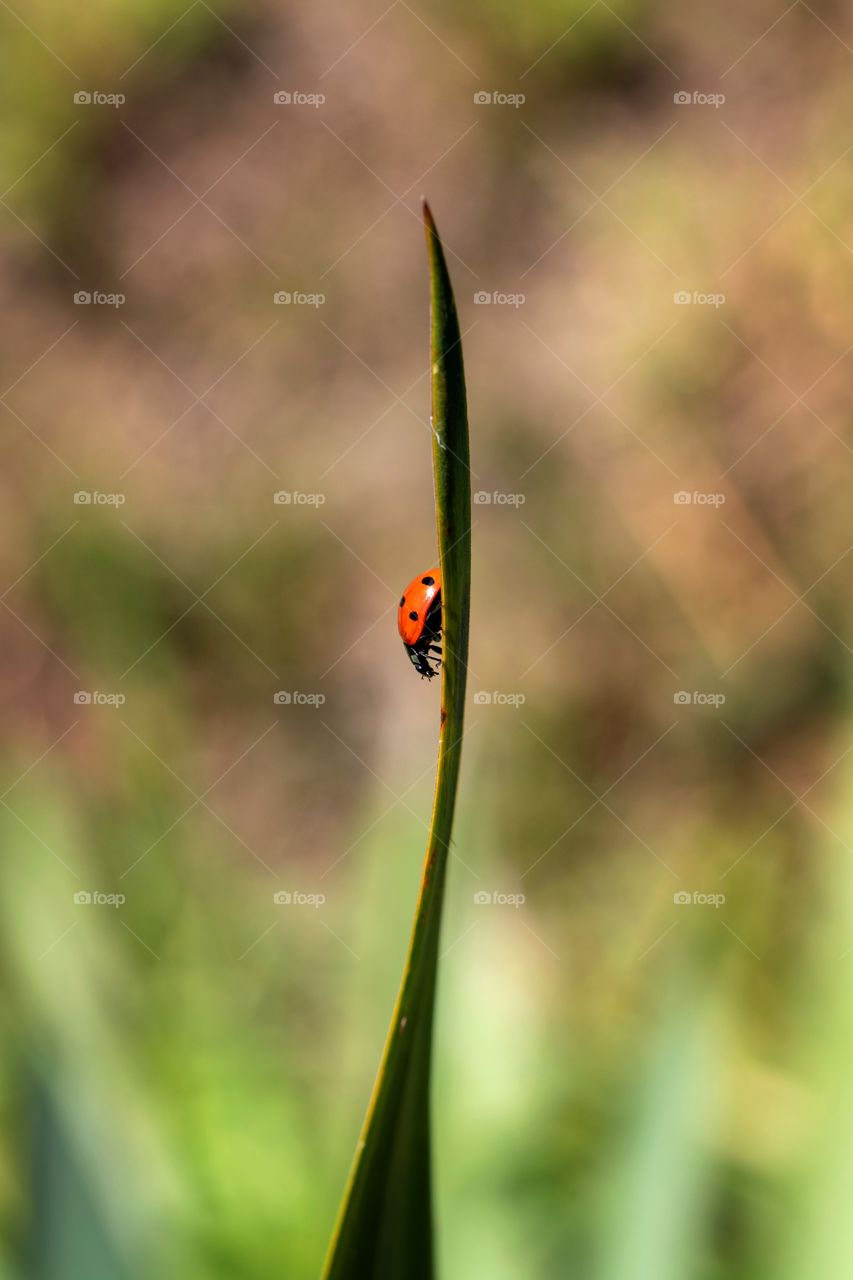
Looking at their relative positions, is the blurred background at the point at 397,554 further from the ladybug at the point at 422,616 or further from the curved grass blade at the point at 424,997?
the curved grass blade at the point at 424,997

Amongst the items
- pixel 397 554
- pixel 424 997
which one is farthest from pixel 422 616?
pixel 397 554

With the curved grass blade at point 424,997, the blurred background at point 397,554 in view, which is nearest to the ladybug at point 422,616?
the blurred background at point 397,554

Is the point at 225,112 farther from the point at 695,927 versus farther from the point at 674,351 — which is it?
the point at 695,927

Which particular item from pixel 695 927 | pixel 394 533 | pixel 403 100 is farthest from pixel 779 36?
pixel 695 927

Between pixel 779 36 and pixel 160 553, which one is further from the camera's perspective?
pixel 779 36

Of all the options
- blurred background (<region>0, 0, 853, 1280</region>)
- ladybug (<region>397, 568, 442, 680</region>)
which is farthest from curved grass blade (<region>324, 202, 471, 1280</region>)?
blurred background (<region>0, 0, 853, 1280</region>)

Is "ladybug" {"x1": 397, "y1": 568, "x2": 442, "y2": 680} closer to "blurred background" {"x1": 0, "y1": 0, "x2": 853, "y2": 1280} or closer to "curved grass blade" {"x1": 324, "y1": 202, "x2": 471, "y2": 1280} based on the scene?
"blurred background" {"x1": 0, "y1": 0, "x2": 853, "y2": 1280}
